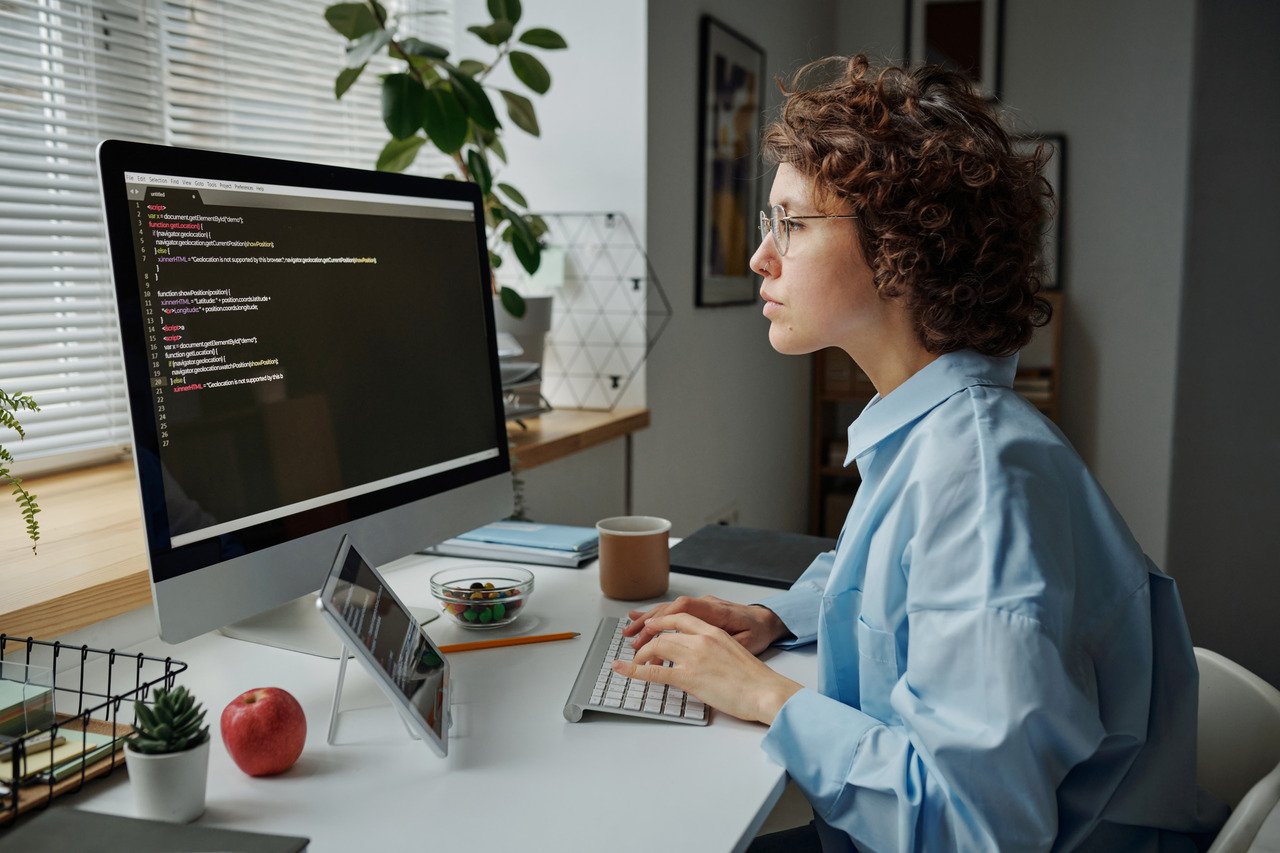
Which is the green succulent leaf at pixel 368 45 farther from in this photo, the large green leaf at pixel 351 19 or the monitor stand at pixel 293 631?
the monitor stand at pixel 293 631

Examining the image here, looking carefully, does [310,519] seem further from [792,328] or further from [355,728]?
[792,328]

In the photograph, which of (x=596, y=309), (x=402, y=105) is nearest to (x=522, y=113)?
(x=402, y=105)

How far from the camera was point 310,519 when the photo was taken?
102 centimetres

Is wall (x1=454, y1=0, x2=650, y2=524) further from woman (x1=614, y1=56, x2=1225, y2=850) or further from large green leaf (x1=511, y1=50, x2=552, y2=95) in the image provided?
woman (x1=614, y1=56, x2=1225, y2=850)

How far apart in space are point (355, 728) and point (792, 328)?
0.57 meters

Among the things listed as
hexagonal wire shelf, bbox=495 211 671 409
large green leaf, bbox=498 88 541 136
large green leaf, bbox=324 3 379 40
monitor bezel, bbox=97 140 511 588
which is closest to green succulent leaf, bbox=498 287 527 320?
large green leaf, bbox=498 88 541 136

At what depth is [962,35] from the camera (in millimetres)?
3834

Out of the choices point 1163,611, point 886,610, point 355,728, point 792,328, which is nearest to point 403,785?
point 355,728

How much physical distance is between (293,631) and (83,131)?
102cm

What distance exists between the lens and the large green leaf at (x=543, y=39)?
6.66 ft

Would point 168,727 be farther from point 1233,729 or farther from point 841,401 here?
point 841,401

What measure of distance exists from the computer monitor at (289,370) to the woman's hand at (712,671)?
1.04ft

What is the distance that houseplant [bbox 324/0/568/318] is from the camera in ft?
5.78

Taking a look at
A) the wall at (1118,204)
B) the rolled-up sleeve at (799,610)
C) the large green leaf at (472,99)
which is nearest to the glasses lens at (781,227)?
the rolled-up sleeve at (799,610)
